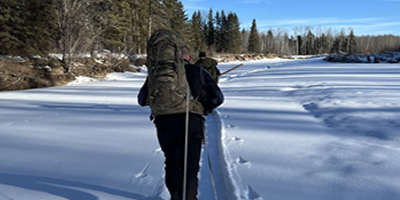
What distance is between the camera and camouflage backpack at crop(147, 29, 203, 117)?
6.39ft

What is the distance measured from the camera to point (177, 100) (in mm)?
1992

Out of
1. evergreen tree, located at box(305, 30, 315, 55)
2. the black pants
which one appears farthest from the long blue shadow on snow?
evergreen tree, located at box(305, 30, 315, 55)

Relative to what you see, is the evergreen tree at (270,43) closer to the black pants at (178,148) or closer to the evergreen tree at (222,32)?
A: the evergreen tree at (222,32)

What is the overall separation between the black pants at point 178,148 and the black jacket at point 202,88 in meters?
0.16

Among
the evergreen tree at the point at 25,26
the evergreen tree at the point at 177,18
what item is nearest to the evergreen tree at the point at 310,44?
the evergreen tree at the point at 177,18

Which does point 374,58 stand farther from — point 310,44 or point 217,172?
point 310,44

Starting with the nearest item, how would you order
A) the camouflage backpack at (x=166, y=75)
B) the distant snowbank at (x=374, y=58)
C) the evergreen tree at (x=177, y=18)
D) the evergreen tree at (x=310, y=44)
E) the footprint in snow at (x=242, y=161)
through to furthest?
the camouflage backpack at (x=166, y=75)
the footprint in snow at (x=242, y=161)
the distant snowbank at (x=374, y=58)
the evergreen tree at (x=177, y=18)
the evergreen tree at (x=310, y=44)

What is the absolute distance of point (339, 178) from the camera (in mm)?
2797

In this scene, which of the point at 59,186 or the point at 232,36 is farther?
the point at 232,36

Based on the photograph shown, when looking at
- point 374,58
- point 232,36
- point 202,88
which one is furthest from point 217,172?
point 232,36

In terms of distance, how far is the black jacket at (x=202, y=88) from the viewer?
2.09 meters

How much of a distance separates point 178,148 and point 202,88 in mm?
524

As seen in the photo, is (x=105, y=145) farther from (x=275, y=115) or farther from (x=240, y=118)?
(x=275, y=115)

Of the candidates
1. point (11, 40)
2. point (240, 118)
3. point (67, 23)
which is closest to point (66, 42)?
point (67, 23)
